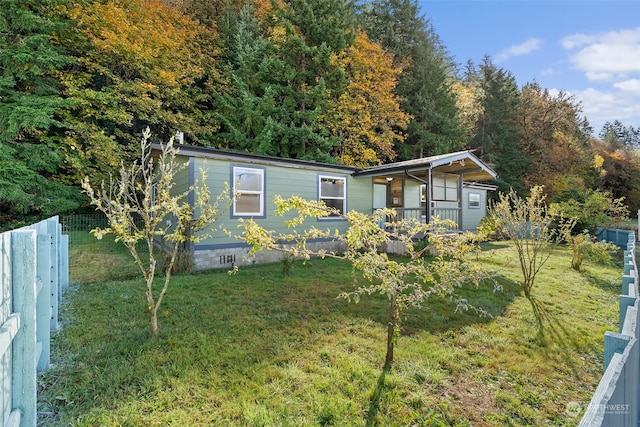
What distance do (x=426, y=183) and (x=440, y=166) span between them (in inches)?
47.1

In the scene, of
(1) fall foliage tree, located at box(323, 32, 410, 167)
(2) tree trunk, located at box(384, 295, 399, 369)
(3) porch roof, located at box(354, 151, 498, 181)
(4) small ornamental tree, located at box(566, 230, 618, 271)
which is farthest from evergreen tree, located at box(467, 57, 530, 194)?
(2) tree trunk, located at box(384, 295, 399, 369)

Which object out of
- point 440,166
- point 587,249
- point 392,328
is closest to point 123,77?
point 440,166

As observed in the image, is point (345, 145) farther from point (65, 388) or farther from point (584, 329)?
point (65, 388)

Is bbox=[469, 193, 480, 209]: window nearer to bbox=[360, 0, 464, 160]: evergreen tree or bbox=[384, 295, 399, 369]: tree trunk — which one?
bbox=[360, 0, 464, 160]: evergreen tree

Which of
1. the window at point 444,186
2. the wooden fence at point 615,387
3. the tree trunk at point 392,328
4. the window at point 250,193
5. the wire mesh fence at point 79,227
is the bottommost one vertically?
the tree trunk at point 392,328

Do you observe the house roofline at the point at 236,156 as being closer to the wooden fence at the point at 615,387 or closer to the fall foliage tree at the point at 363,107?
the wooden fence at the point at 615,387

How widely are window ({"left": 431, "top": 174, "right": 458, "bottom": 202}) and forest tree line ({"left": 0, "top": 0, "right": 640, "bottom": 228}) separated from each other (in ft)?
14.8

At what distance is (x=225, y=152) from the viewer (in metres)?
7.58

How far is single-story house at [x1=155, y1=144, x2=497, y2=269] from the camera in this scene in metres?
7.57

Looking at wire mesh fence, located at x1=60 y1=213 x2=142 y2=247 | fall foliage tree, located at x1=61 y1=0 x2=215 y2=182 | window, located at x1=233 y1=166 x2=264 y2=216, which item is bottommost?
wire mesh fence, located at x1=60 y1=213 x2=142 y2=247

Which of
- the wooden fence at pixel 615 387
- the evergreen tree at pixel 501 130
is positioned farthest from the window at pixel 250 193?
the evergreen tree at pixel 501 130

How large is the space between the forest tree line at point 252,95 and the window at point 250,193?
6425 millimetres

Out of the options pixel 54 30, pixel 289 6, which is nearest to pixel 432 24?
pixel 289 6

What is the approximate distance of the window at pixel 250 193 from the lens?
26.8 feet
